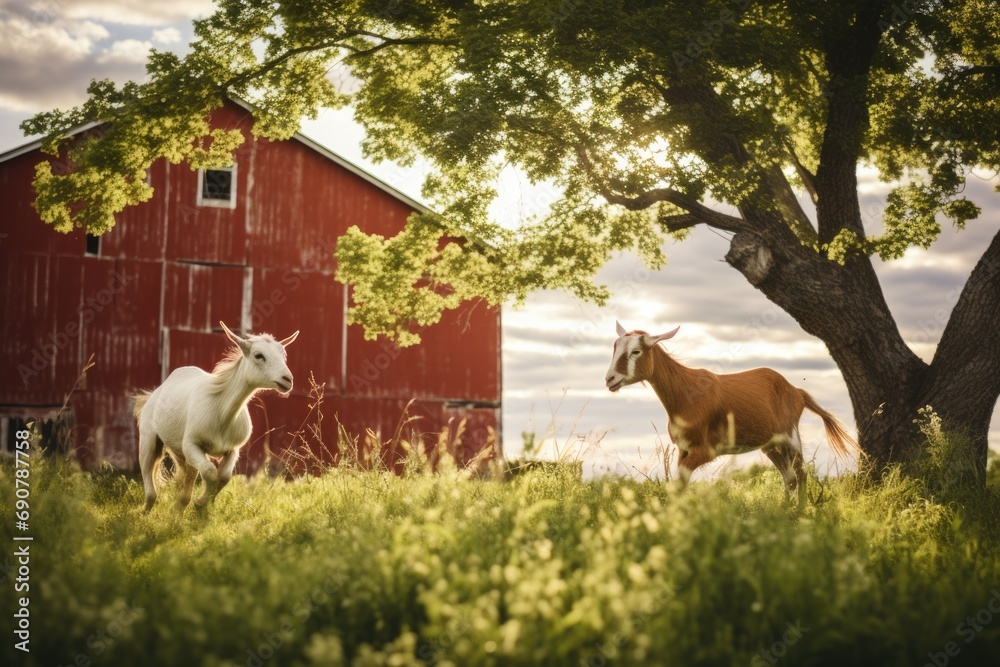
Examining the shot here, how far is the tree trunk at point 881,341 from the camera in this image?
10.6 metres

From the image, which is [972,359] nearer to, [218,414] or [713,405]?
[713,405]

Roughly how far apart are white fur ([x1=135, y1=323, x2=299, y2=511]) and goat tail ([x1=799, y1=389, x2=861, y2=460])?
6158mm

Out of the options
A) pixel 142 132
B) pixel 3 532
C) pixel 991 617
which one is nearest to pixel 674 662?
pixel 991 617

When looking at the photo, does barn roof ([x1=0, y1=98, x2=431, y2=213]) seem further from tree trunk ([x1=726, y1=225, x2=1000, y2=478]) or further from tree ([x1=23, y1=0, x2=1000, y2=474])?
tree trunk ([x1=726, y1=225, x2=1000, y2=478])

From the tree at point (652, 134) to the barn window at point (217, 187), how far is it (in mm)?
4361

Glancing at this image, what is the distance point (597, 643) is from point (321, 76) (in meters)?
11.7

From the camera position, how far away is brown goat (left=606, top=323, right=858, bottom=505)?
8.36m

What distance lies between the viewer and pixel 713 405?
8695 mm

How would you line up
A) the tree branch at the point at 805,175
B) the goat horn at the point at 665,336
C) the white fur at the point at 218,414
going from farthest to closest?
the tree branch at the point at 805,175
the white fur at the point at 218,414
the goat horn at the point at 665,336

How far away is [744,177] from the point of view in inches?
412

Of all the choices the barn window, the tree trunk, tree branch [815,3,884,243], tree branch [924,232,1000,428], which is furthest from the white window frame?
tree branch [924,232,1000,428]

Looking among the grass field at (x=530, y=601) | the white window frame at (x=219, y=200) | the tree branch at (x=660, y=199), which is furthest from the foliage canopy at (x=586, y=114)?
the grass field at (x=530, y=601)

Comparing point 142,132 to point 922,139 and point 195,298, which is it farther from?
point 922,139

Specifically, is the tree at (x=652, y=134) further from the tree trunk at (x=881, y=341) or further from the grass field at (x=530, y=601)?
the grass field at (x=530, y=601)
